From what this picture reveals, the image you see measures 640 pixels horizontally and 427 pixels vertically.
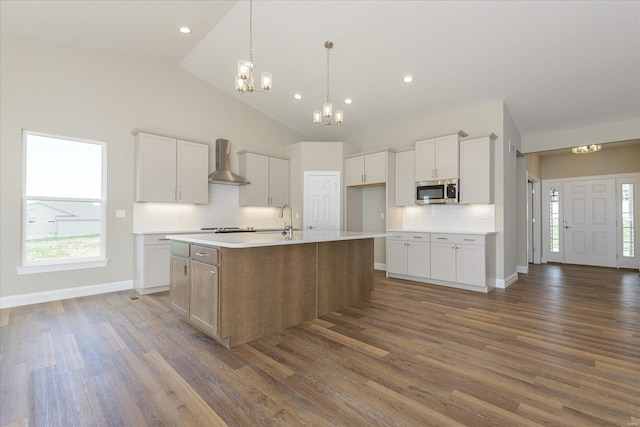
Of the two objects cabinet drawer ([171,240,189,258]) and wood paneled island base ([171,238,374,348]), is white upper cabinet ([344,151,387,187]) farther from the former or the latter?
cabinet drawer ([171,240,189,258])

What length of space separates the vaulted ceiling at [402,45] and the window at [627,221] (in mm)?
2776

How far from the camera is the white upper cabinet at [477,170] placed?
4941mm

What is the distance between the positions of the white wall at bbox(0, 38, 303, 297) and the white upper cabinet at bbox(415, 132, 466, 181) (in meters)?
3.56

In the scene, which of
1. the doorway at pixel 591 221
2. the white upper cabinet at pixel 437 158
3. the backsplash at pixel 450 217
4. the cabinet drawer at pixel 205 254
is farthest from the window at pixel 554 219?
the cabinet drawer at pixel 205 254

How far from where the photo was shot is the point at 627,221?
713 centimetres

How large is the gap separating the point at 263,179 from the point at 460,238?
3793mm

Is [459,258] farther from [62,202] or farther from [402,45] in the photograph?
[62,202]

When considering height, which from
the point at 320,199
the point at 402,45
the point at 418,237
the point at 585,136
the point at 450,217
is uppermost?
the point at 402,45

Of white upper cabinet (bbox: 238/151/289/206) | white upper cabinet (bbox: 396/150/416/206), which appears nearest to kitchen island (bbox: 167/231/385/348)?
white upper cabinet (bbox: 396/150/416/206)

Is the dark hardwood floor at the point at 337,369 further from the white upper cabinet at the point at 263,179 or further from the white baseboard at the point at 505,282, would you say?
the white upper cabinet at the point at 263,179

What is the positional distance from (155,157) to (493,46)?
502 cm

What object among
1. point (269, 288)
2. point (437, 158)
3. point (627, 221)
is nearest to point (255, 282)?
point (269, 288)

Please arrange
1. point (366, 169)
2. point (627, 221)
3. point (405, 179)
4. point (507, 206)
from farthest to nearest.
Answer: point (627, 221) < point (366, 169) < point (405, 179) < point (507, 206)

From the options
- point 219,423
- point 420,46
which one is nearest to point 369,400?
point 219,423
